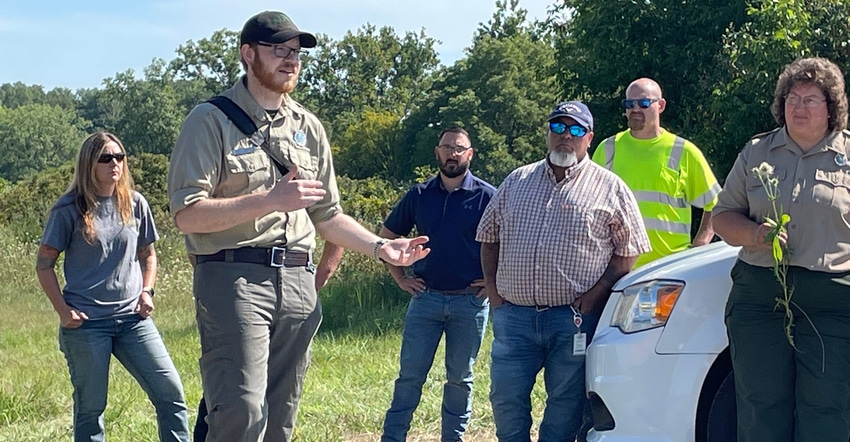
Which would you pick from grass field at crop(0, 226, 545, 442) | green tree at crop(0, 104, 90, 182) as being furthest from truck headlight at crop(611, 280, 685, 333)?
green tree at crop(0, 104, 90, 182)

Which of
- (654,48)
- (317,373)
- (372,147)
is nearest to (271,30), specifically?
(317,373)

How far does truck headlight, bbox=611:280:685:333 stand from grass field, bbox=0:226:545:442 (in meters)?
2.05

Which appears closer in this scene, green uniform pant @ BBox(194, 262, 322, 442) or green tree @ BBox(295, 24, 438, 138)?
green uniform pant @ BBox(194, 262, 322, 442)

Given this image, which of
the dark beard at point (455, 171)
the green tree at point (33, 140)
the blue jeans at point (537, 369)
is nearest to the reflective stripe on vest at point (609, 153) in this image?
the dark beard at point (455, 171)

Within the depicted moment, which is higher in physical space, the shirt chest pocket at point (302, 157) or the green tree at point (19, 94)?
the green tree at point (19, 94)

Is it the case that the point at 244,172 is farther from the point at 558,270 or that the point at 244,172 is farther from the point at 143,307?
the point at 143,307

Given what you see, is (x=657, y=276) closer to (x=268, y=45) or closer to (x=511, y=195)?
(x=511, y=195)

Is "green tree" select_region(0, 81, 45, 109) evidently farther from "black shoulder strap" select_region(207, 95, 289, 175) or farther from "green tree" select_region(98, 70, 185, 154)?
"black shoulder strap" select_region(207, 95, 289, 175)

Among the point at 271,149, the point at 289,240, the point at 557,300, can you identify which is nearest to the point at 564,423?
the point at 557,300

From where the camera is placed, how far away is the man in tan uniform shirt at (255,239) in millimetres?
3637

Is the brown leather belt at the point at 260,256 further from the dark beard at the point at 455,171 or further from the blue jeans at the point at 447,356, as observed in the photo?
the dark beard at the point at 455,171

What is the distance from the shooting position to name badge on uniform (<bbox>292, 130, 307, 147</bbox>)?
3.99 metres

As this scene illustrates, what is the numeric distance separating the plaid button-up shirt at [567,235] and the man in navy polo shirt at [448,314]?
0.96 metres

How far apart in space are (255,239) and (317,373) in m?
4.77
